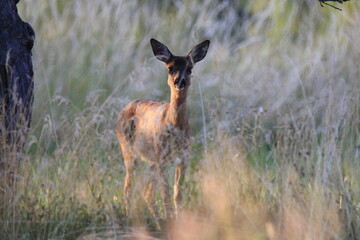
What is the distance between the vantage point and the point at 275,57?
31.8 feet

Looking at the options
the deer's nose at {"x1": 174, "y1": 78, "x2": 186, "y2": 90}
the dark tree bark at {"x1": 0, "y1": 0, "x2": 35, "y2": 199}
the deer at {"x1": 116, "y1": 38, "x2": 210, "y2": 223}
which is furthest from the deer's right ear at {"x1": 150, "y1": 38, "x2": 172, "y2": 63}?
the dark tree bark at {"x1": 0, "y1": 0, "x2": 35, "y2": 199}

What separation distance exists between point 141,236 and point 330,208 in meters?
1.06

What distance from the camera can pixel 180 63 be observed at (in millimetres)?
6332

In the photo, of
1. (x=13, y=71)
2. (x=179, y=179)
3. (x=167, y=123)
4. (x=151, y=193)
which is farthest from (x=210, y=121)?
(x=13, y=71)

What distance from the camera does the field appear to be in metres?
4.36

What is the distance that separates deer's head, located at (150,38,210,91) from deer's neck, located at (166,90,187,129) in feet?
0.21

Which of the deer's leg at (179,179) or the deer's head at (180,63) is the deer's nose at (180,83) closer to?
the deer's head at (180,63)

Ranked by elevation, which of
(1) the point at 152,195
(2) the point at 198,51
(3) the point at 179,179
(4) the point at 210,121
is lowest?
(1) the point at 152,195

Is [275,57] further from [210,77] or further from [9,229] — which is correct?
[9,229]

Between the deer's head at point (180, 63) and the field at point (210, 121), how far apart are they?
19 cm

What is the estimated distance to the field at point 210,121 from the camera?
4355 mm

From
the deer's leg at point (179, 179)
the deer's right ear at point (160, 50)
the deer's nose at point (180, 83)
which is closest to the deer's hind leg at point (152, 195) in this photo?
the deer's leg at point (179, 179)

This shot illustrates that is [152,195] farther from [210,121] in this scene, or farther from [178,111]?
[210,121]

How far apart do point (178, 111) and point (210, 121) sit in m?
1.95
